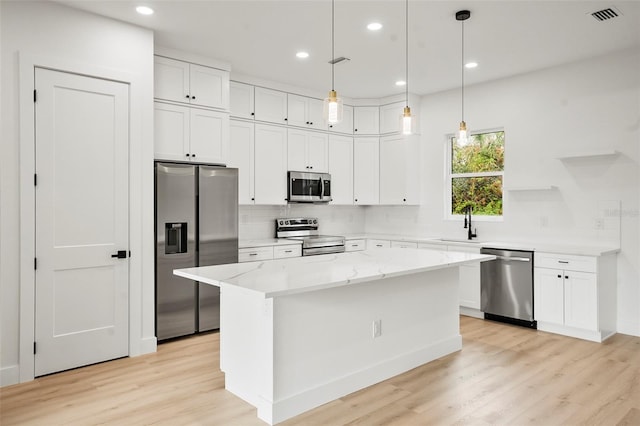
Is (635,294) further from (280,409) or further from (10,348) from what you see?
(10,348)

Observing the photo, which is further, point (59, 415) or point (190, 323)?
point (190, 323)

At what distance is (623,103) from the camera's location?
14.7 feet

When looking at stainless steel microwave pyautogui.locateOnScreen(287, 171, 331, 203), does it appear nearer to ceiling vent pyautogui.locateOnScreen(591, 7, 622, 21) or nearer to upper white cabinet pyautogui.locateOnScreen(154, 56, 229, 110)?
upper white cabinet pyautogui.locateOnScreen(154, 56, 229, 110)

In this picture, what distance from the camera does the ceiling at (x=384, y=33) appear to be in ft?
11.4

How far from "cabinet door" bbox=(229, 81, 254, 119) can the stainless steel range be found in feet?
4.92

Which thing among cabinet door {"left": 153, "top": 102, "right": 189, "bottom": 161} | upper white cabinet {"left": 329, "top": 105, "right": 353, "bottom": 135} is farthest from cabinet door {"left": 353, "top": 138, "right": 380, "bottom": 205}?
cabinet door {"left": 153, "top": 102, "right": 189, "bottom": 161}

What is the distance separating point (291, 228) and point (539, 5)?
382cm

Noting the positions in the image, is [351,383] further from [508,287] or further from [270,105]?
[270,105]

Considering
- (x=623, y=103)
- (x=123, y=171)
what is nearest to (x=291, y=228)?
(x=123, y=171)

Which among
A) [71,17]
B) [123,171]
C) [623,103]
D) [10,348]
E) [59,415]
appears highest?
[71,17]

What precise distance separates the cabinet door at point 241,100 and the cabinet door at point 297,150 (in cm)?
65

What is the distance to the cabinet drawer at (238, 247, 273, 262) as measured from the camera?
4891mm

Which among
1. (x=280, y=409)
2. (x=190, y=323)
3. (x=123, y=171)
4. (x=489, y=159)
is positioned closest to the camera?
(x=280, y=409)

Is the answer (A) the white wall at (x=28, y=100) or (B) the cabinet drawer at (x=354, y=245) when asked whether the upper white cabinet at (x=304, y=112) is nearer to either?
(B) the cabinet drawer at (x=354, y=245)
